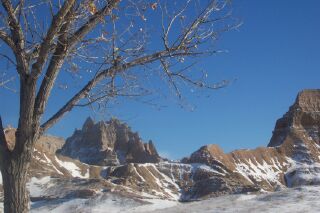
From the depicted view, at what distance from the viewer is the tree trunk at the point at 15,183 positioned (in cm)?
714

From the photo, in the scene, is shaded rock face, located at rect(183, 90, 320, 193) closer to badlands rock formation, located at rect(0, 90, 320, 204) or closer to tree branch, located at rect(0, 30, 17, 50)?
badlands rock formation, located at rect(0, 90, 320, 204)

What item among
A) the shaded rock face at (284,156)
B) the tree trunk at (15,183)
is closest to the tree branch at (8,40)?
the tree trunk at (15,183)

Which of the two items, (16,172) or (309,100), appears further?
(309,100)

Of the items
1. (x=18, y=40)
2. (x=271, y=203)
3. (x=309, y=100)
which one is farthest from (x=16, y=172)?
(x=309, y=100)

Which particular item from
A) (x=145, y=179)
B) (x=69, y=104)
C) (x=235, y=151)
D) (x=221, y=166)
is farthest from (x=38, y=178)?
(x=69, y=104)

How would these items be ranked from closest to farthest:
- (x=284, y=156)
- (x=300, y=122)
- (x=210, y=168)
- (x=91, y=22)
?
(x=91, y=22), (x=210, y=168), (x=284, y=156), (x=300, y=122)

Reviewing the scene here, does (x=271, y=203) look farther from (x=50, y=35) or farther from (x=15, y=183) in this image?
(x=50, y=35)

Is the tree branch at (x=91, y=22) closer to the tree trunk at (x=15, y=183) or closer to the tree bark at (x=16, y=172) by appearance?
the tree bark at (x=16, y=172)

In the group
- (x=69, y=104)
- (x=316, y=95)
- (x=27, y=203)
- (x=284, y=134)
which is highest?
(x=316, y=95)

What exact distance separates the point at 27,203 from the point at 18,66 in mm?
1864

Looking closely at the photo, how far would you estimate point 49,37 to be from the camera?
7266 millimetres

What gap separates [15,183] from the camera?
23.5ft

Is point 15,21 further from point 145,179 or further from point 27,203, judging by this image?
point 145,179

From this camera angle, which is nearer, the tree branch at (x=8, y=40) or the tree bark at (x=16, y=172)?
the tree bark at (x=16, y=172)
